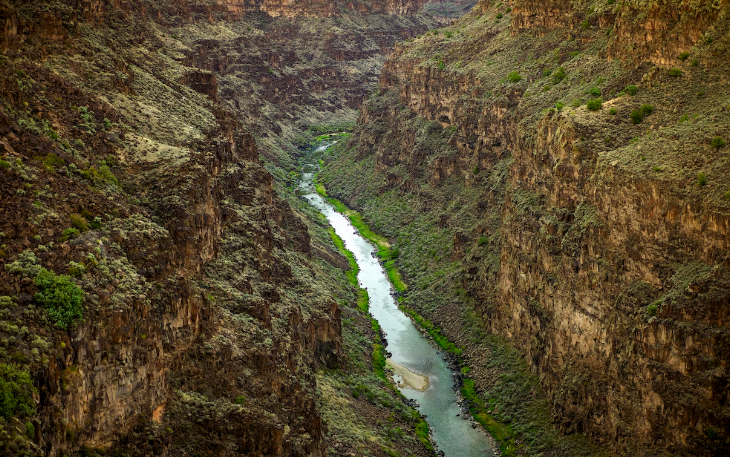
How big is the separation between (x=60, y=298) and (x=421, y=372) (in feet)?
193

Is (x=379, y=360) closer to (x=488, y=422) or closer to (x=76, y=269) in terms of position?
(x=488, y=422)

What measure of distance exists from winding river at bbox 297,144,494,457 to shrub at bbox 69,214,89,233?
146 feet

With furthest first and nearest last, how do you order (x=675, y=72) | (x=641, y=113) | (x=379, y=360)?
(x=379, y=360) → (x=675, y=72) → (x=641, y=113)

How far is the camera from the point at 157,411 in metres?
60.6

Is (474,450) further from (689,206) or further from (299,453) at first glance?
(689,206)

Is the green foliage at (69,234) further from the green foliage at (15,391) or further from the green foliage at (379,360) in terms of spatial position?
the green foliage at (379,360)

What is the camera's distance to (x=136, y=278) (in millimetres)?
60500

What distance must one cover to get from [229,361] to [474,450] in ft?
102

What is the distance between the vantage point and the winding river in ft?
295

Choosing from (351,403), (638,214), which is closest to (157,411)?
(351,403)

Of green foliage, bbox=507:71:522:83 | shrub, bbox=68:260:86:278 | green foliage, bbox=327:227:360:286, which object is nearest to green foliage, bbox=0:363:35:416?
shrub, bbox=68:260:86:278

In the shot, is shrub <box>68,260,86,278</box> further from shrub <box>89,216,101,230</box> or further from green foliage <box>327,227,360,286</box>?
green foliage <box>327,227,360,286</box>

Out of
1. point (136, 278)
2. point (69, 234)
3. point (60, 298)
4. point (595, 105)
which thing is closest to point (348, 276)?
point (595, 105)

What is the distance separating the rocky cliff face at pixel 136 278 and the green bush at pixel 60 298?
10 cm
